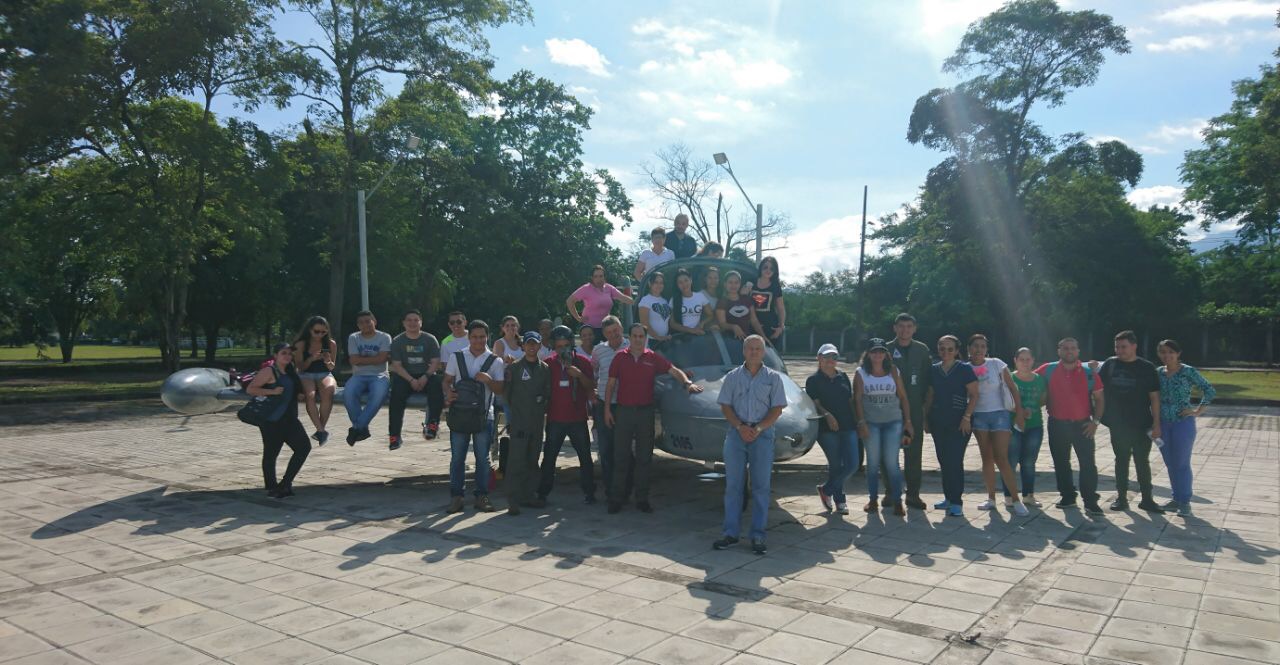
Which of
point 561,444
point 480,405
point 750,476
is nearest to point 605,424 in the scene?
point 561,444

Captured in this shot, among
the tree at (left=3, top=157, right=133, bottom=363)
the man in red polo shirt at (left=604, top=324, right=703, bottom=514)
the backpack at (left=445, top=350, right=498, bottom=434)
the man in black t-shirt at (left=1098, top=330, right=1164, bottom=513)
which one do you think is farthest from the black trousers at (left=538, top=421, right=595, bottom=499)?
the tree at (left=3, top=157, right=133, bottom=363)

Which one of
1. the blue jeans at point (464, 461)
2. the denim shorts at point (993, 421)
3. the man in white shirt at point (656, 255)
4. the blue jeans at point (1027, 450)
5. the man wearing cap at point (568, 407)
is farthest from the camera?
the man in white shirt at point (656, 255)

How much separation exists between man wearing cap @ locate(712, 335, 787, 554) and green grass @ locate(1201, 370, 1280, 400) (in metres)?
22.1

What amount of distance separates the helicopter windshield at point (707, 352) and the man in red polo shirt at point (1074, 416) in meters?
3.09

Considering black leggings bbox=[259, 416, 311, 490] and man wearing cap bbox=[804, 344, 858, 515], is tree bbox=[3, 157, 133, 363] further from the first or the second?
man wearing cap bbox=[804, 344, 858, 515]

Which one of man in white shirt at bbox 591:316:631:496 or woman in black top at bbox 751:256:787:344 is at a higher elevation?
woman in black top at bbox 751:256:787:344

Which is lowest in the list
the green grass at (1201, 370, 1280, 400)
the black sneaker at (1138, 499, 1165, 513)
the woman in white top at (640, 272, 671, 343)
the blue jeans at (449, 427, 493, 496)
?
the black sneaker at (1138, 499, 1165, 513)

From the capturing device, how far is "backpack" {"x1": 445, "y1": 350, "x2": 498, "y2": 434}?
29.1ft

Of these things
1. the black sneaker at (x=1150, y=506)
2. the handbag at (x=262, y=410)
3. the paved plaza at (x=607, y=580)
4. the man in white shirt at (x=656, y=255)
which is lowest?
the paved plaza at (x=607, y=580)

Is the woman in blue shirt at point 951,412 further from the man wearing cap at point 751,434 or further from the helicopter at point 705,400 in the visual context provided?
the man wearing cap at point 751,434

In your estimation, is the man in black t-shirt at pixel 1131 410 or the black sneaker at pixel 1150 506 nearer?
the man in black t-shirt at pixel 1131 410

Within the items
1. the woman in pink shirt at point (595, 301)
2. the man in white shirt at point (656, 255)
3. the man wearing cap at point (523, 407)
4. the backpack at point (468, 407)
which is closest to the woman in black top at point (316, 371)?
the backpack at point (468, 407)

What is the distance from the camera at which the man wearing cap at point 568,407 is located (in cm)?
914

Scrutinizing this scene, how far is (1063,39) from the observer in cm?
3356
